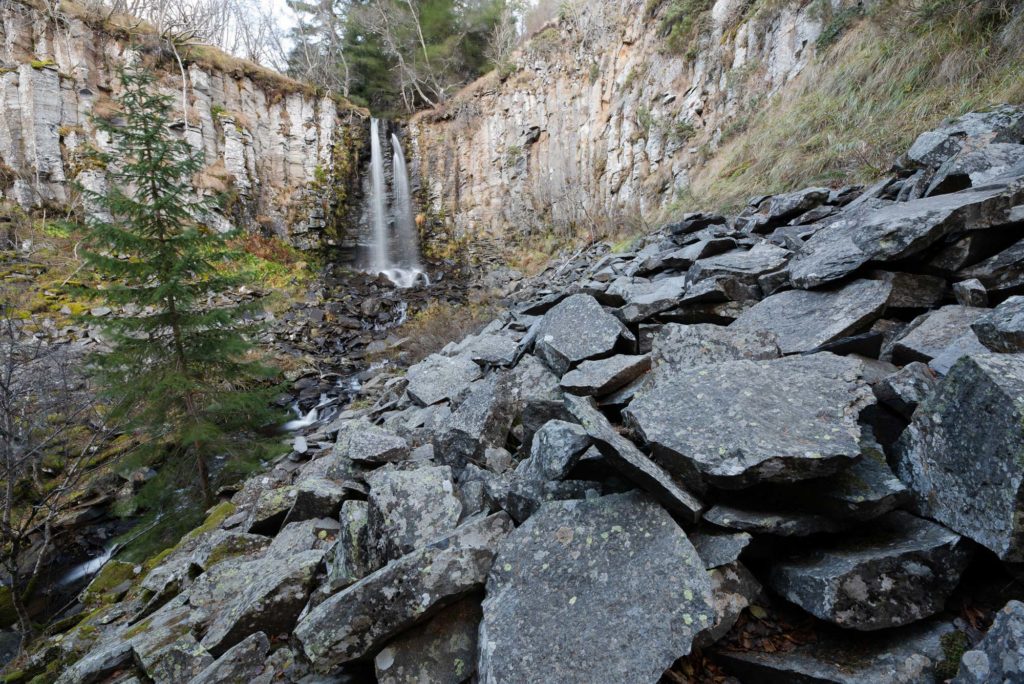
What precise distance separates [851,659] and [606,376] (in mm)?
1707

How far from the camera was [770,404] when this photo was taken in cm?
188

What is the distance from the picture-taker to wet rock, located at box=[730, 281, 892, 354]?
2641 millimetres

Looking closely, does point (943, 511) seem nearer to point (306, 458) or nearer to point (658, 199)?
point (306, 458)

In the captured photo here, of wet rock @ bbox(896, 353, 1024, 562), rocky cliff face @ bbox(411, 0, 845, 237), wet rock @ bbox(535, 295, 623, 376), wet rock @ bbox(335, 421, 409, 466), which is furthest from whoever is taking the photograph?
rocky cliff face @ bbox(411, 0, 845, 237)

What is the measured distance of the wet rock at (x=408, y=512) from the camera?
2.52 m

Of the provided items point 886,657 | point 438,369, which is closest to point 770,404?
point 886,657

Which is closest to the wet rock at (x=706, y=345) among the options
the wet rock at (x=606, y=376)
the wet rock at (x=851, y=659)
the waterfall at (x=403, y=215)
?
the wet rock at (x=606, y=376)

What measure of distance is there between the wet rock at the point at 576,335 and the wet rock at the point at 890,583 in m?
2.06

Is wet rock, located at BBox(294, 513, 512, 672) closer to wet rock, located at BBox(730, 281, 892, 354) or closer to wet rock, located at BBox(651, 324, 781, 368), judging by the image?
wet rock, located at BBox(651, 324, 781, 368)

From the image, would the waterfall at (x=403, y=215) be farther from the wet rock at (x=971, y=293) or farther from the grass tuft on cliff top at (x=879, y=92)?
the wet rock at (x=971, y=293)

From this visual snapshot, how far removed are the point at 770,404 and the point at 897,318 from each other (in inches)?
64.8

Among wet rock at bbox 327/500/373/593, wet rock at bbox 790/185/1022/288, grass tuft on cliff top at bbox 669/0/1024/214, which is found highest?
grass tuft on cliff top at bbox 669/0/1024/214

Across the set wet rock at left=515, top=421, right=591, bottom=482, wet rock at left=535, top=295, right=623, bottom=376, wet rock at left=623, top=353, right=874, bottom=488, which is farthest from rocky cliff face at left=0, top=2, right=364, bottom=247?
wet rock at left=623, top=353, right=874, bottom=488

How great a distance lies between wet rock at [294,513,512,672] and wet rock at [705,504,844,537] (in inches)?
42.0
